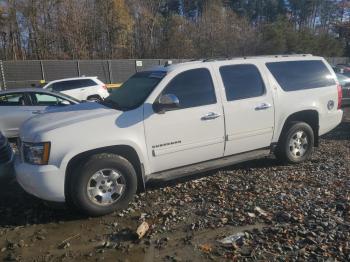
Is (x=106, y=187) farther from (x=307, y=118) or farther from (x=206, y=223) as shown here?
(x=307, y=118)

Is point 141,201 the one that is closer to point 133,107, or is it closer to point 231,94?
point 133,107

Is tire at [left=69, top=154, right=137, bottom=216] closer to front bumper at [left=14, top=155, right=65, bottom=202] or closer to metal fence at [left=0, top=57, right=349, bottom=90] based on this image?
front bumper at [left=14, top=155, right=65, bottom=202]

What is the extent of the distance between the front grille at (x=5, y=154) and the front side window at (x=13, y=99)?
468cm

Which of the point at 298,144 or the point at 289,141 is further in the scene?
the point at 298,144

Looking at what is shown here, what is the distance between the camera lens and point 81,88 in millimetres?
16875

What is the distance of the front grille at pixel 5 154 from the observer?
5.39m

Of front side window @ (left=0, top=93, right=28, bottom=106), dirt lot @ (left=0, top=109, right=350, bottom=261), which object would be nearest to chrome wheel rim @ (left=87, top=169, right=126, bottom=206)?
dirt lot @ (left=0, top=109, right=350, bottom=261)

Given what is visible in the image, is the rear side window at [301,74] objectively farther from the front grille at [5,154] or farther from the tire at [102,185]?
the front grille at [5,154]

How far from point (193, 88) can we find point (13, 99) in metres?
6.03

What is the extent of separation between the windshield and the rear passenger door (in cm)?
102

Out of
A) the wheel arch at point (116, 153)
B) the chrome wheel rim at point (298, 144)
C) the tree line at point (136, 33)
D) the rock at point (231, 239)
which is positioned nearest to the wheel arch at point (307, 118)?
the chrome wheel rim at point (298, 144)

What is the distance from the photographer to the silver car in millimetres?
9781

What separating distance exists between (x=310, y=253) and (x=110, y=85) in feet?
71.4

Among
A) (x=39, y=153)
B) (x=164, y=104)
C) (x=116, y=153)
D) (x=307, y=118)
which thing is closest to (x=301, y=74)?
(x=307, y=118)
